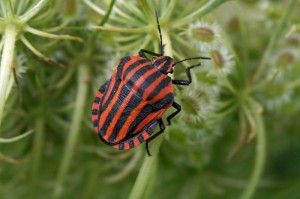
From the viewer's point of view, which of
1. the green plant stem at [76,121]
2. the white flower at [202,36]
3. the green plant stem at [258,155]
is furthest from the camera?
the green plant stem at [76,121]

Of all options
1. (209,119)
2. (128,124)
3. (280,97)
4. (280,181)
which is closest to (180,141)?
(209,119)

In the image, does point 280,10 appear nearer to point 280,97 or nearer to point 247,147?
point 280,97

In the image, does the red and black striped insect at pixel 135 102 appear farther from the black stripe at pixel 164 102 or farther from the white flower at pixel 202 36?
the white flower at pixel 202 36

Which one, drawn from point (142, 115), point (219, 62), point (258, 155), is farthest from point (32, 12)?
point (258, 155)

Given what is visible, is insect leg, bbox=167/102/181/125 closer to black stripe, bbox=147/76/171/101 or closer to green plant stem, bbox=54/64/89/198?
black stripe, bbox=147/76/171/101

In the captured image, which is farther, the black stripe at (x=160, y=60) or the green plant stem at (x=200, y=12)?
the green plant stem at (x=200, y=12)

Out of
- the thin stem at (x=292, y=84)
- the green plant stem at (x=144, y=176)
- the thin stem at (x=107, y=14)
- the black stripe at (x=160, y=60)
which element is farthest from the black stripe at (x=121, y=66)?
the thin stem at (x=292, y=84)

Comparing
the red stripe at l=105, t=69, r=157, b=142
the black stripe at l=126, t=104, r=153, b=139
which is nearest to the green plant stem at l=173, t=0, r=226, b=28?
the red stripe at l=105, t=69, r=157, b=142
